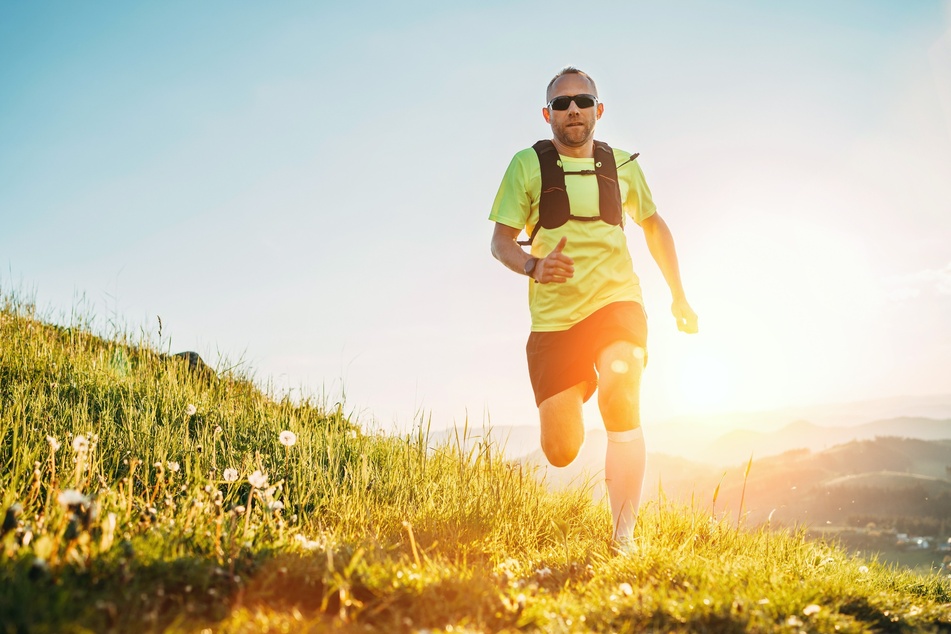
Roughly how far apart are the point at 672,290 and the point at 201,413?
4299mm

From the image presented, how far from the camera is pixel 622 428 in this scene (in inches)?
176

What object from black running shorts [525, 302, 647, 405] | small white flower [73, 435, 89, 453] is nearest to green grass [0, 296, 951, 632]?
small white flower [73, 435, 89, 453]

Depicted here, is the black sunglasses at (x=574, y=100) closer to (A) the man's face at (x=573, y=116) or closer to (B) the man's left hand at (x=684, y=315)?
(A) the man's face at (x=573, y=116)

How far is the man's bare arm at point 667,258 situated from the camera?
5.16 m

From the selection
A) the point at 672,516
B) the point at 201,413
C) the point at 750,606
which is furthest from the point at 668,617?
the point at 201,413

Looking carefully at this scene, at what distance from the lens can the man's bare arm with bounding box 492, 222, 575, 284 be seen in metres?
3.93

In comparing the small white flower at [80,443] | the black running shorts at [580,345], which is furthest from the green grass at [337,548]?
the black running shorts at [580,345]

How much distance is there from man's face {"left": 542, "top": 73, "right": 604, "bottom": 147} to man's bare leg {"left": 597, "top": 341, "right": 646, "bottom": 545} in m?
1.57

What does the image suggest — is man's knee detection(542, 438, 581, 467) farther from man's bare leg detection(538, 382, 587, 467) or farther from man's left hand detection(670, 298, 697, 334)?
man's left hand detection(670, 298, 697, 334)

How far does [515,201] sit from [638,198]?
112 cm

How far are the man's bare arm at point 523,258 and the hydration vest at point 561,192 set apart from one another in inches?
9.5

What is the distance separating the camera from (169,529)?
2951 millimetres

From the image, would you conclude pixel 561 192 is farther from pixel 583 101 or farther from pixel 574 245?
pixel 583 101

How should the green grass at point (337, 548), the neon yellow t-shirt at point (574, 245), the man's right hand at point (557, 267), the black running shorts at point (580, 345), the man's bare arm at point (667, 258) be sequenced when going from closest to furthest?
the green grass at point (337, 548)
the man's right hand at point (557, 267)
the black running shorts at point (580, 345)
the neon yellow t-shirt at point (574, 245)
the man's bare arm at point (667, 258)
